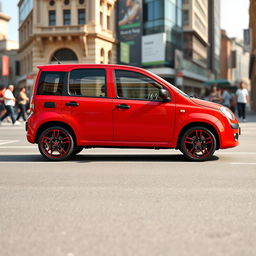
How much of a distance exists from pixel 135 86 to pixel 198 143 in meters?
1.47

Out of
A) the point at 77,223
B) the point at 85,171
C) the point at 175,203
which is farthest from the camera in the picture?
the point at 85,171

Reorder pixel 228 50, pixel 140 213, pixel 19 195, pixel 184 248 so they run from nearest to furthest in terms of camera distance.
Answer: pixel 184 248, pixel 140 213, pixel 19 195, pixel 228 50

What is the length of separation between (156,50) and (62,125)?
37.3m

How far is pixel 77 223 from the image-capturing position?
384 cm

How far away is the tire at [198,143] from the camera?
7.74m

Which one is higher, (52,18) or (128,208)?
(52,18)

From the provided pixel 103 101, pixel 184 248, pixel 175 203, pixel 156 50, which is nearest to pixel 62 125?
pixel 103 101

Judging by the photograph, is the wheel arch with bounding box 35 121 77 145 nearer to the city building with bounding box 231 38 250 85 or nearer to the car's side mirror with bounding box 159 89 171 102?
the car's side mirror with bounding box 159 89 171 102

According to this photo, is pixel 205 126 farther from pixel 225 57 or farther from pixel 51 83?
pixel 225 57

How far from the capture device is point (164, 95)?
7609 millimetres

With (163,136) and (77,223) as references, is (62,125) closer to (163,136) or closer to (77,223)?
(163,136)

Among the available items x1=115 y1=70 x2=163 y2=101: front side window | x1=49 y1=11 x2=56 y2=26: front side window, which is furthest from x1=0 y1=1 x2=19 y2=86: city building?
x1=115 y1=70 x2=163 y2=101: front side window

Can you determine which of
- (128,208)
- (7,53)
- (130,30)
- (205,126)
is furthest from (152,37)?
(128,208)

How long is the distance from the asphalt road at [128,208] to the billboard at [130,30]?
38.4 meters
